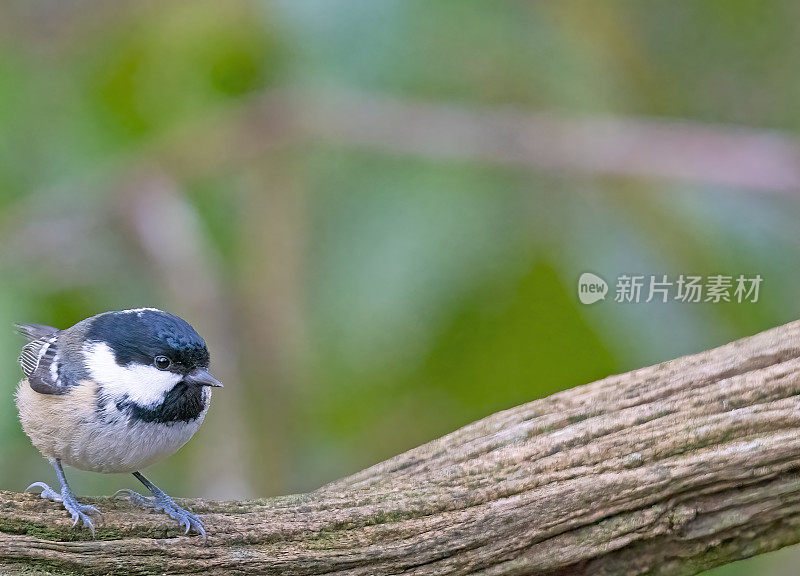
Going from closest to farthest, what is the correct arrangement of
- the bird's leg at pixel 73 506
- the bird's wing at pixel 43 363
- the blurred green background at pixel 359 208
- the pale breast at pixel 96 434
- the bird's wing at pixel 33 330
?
the bird's leg at pixel 73 506 < the pale breast at pixel 96 434 < the bird's wing at pixel 43 363 < the bird's wing at pixel 33 330 < the blurred green background at pixel 359 208

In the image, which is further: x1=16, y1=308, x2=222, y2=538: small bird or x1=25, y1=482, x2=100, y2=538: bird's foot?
x1=16, y1=308, x2=222, y2=538: small bird

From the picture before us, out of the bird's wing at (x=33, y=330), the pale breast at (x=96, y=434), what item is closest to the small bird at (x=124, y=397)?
the pale breast at (x=96, y=434)

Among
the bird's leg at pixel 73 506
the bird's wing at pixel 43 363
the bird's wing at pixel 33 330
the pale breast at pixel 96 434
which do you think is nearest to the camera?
the bird's leg at pixel 73 506

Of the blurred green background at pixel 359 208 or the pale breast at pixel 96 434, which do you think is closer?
the pale breast at pixel 96 434

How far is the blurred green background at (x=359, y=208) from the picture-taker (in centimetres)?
335

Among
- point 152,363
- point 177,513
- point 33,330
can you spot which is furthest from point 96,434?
point 33,330

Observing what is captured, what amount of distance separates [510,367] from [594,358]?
13.1 inches

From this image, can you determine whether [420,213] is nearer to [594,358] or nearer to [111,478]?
[594,358]

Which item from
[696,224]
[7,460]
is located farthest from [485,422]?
[7,460]

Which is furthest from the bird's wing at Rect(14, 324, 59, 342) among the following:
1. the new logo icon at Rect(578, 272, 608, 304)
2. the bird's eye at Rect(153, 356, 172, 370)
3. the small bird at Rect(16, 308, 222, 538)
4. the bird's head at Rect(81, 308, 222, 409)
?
the new logo icon at Rect(578, 272, 608, 304)

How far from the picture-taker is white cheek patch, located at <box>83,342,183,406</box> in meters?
2.38

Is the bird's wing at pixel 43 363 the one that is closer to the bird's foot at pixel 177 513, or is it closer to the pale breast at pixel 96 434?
the pale breast at pixel 96 434

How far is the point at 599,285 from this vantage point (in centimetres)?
344

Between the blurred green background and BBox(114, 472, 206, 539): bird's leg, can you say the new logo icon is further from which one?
BBox(114, 472, 206, 539): bird's leg
